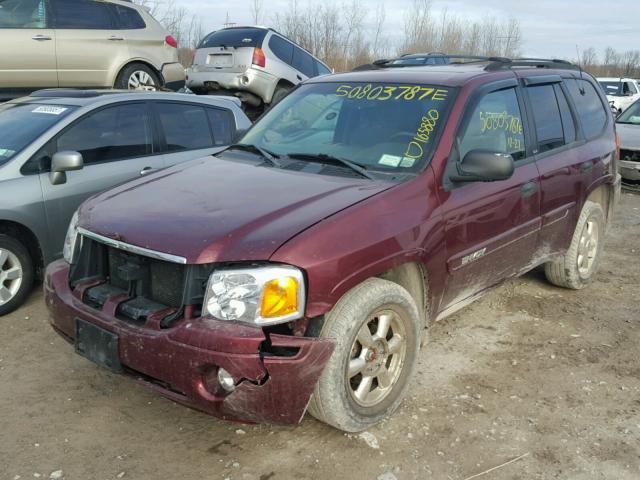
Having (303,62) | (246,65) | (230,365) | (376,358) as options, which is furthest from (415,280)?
(303,62)

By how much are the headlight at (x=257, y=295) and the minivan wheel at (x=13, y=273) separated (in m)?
2.47

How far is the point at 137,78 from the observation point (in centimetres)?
912

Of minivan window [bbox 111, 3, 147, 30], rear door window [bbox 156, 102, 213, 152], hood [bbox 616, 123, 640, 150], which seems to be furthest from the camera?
hood [bbox 616, 123, 640, 150]

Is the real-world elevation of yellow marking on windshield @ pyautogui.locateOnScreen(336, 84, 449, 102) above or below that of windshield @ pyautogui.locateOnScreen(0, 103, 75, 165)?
above

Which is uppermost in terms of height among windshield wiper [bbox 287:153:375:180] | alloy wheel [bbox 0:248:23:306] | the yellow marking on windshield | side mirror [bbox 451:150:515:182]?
the yellow marking on windshield

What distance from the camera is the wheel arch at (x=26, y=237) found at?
4.41 m

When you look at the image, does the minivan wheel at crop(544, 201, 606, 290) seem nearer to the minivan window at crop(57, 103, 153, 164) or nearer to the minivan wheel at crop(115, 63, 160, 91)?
the minivan window at crop(57, 103, 153, 164)

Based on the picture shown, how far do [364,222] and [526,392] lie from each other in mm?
1502

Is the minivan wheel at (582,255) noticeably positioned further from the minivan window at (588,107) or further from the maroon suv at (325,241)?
the minivan window at (588,107)

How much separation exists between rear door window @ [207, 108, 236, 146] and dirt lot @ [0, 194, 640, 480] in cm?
243

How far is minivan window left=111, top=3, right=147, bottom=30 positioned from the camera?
8820mm

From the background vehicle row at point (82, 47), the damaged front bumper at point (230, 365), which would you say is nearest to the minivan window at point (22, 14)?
the background vehicle row at point (82, 47)

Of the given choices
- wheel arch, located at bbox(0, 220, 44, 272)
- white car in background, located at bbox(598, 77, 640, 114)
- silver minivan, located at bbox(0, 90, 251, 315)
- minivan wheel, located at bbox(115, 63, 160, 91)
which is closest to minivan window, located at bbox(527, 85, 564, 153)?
silver minivan, located at bbox(0, 90, 251, 315)

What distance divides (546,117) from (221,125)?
305 cm
